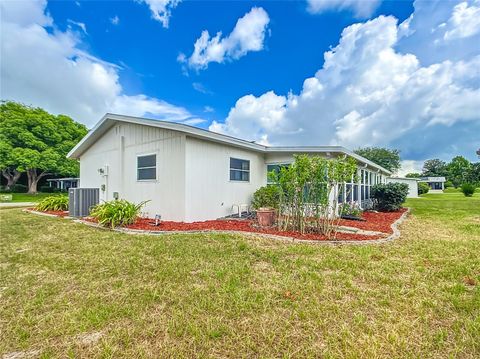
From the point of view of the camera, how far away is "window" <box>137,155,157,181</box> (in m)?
8.83

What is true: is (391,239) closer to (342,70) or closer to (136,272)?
(136,272)

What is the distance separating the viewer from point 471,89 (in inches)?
492

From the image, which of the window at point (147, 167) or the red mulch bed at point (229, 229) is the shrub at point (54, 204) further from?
the red mulch bed at point (229, 229)

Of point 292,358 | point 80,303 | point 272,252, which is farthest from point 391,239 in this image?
point 80,303

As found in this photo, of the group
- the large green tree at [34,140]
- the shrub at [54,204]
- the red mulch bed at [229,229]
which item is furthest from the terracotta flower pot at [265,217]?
the large green tree at [34,140]

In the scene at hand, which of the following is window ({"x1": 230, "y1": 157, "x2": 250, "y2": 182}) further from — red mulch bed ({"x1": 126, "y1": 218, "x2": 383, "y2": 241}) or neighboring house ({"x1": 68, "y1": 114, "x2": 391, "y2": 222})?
red mulch bed ({"x1": 126, "y1": 218, "x2": 383, "y2": 241})

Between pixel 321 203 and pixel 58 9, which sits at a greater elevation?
pixel 58 9

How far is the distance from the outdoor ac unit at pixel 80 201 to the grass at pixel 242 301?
5001 mm

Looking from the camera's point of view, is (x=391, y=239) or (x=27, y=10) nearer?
(x=391, y=239)

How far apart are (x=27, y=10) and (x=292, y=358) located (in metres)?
13.0

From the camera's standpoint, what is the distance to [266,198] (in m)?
9.44

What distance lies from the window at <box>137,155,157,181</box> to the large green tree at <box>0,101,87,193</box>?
21003mm

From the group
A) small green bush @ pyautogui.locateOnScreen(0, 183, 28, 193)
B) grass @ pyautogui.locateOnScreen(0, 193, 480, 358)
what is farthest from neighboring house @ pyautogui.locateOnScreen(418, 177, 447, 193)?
small green bush @ pyautogui.locateOnScreen(0, 183, 28, 193)

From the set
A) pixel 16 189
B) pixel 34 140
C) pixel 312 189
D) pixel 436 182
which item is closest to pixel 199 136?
pixel 312 189
